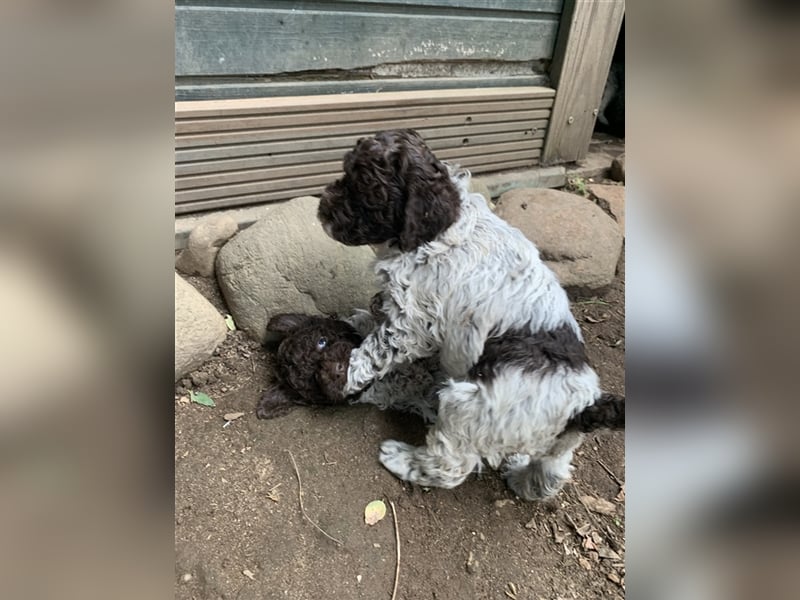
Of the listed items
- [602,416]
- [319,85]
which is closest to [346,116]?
[319,85]

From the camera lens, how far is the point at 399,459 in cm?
299

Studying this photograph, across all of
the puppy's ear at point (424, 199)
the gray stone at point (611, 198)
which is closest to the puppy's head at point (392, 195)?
the puppy's ear at point (424, 199)

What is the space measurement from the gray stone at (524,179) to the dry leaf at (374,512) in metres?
3.40

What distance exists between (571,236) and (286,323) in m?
2.58

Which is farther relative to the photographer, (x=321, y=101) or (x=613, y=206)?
(x=613, y=206)

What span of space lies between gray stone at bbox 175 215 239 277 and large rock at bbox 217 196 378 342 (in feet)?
0.37

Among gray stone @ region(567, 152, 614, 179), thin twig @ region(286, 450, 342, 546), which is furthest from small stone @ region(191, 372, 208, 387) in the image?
gray stone @ region(567, 152, 614, 179)

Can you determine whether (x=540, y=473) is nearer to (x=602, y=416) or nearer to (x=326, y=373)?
(x=602, y=416)

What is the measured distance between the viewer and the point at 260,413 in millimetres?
3113
